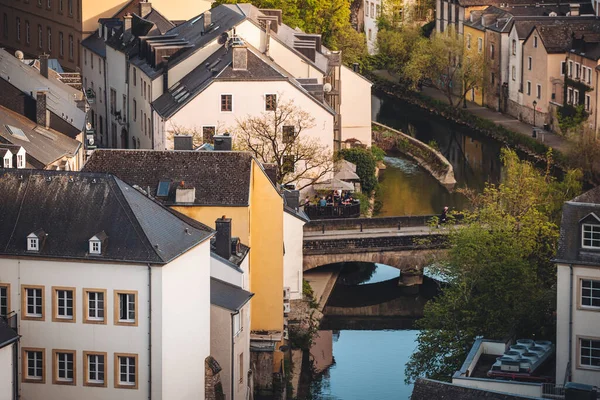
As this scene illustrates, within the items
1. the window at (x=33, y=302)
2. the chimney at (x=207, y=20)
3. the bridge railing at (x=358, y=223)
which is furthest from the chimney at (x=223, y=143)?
the chimney at (x=207, y=20)

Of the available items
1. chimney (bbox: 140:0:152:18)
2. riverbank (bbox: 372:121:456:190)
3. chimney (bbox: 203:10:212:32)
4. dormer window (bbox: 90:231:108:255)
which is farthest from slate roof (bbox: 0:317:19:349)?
chimney (bbox: 140:0:152:18)

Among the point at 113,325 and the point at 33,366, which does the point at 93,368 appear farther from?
the point at 33,366

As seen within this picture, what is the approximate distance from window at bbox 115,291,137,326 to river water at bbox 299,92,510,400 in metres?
12.4

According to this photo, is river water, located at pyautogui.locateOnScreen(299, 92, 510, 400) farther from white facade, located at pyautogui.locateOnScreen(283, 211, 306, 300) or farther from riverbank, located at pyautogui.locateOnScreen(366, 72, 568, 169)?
white facade, located at pyautogui.locateOnScreen(283, 211, 306, 300)

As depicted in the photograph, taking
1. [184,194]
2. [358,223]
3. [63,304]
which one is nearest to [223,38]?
[358,223]

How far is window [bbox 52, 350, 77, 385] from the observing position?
50344 mm

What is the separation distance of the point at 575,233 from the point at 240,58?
2841 centimetres

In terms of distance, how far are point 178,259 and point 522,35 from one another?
63866 millimetres

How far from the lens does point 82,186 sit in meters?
51.1

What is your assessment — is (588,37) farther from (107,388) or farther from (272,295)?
(107,388)

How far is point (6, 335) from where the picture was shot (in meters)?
46.7

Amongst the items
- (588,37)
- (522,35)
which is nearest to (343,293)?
(588,37)

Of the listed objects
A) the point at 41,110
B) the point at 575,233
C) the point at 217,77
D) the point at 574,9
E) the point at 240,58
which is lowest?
the point at 575,233

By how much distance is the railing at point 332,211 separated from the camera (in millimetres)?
78062
